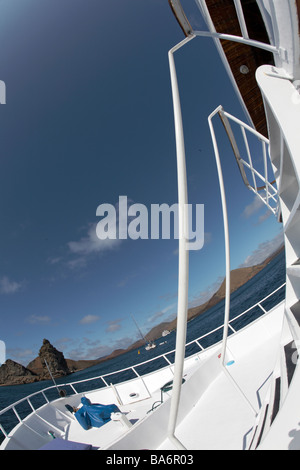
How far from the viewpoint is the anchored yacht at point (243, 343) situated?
1.36 metres

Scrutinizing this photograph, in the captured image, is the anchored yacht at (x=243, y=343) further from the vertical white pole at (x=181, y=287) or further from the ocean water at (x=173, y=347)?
the ocean water at (x=173, y=347)

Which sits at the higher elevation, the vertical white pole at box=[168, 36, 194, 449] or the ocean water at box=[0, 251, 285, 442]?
the vertical white pole at box=[168, 36, 194, 449]

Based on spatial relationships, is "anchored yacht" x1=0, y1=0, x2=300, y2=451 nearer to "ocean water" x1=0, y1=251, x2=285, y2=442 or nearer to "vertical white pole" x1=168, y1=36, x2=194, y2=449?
"vertical white pole" x1=168, y1=36, x2=194, y2=449

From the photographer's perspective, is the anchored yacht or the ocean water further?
the ocean water

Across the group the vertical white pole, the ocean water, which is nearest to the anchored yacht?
the vertical white pole

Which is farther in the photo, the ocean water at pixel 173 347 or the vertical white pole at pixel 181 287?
the ocean water at pixel 173 347

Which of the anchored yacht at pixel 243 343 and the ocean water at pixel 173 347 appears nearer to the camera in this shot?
the anchored yacht at pixel 243 343

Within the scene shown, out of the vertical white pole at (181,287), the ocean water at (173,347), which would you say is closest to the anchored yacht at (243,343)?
the vertical white pole at (181,287)

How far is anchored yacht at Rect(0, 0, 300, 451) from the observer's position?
1356 mm

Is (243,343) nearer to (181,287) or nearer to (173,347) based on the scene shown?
(181,287)

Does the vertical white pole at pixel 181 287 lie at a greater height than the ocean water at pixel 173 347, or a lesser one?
greater

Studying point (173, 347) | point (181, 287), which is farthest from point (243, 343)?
point (173, 347)
